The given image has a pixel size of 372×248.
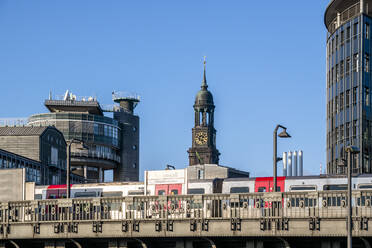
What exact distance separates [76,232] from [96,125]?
135 meters

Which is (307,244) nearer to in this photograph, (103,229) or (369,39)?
(103,229)

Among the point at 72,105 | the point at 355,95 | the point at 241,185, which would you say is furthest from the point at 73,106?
the point at 241,185

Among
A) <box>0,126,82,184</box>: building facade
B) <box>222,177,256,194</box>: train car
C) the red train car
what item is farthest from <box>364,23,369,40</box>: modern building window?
<box>0,126,82,184</box>: building facade

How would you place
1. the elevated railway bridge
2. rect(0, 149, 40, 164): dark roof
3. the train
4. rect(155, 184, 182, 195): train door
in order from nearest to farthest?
1. the elevated railway bridge
2. the train
3. rect(155, 184, 182, 195): train door
4. rect(0, 149, 40, 164): dark roof

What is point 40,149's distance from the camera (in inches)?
5394

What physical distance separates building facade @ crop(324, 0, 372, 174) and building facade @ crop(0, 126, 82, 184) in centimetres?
4658

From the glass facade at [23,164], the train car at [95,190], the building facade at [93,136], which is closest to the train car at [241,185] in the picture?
the train car at [95,190]

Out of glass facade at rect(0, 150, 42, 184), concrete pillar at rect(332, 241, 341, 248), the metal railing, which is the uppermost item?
the metal railing

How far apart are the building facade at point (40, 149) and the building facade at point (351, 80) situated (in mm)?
46579

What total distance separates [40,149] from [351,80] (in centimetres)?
5492

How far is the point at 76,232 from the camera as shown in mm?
49562

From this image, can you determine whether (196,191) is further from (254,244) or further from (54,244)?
(254,244)

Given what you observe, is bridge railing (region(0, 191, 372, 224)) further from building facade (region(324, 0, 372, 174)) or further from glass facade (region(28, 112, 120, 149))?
glass facade (region(28, 112, 120, 149))

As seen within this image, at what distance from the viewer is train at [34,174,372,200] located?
59.4 m
